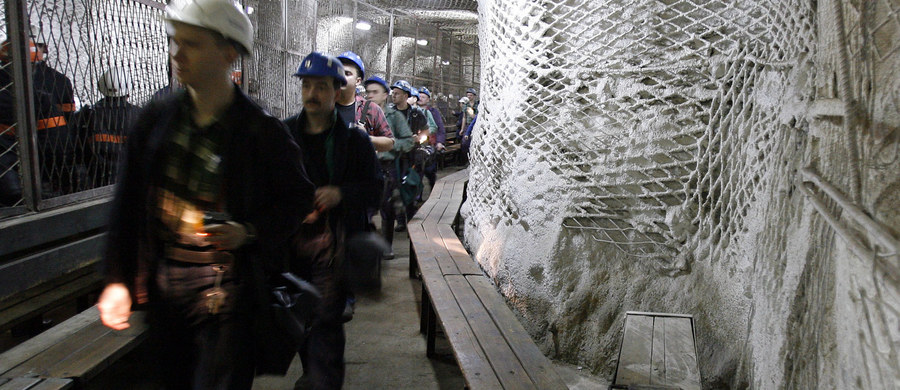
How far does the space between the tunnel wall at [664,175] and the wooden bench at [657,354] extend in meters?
0.28

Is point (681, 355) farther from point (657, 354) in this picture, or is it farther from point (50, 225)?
point (50, 225)

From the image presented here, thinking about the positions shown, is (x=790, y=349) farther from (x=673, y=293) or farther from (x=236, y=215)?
(x=673, y=293)

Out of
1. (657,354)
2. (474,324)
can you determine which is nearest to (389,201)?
(474,324)

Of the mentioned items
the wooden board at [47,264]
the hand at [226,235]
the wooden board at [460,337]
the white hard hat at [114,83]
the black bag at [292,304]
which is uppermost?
the white hard hat at [114,83]

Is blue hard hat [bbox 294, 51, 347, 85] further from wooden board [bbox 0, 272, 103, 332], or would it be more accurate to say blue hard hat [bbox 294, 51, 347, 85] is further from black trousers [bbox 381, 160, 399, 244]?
black trousers [bbox 381, 160, 399, 244]

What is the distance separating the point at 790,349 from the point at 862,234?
57 cm

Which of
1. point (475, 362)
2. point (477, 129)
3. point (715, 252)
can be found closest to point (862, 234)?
point (475, 362)

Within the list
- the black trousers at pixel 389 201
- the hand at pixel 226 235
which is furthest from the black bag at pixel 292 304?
the black trousers at pixel 389 201

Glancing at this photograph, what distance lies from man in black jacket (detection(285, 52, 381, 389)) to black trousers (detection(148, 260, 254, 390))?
0.89m

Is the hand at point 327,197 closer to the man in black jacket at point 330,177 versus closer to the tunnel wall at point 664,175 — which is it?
the man in black jacket at point 330,177

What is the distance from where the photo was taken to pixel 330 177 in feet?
9.40

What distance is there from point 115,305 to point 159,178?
40cm

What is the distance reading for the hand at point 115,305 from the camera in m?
1.82

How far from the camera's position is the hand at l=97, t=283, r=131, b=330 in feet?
5.96
